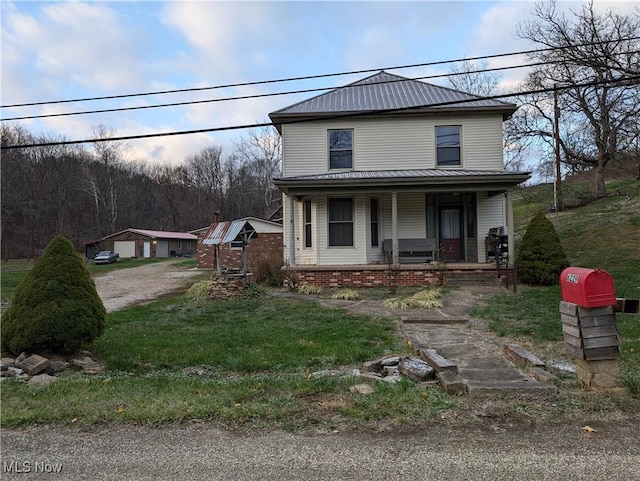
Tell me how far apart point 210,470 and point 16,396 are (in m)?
2.95

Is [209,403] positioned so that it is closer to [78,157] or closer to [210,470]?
[210,470]

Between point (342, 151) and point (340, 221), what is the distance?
8.98 feet

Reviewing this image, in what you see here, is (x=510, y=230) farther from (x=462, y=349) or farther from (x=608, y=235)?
(x=462, y=349)

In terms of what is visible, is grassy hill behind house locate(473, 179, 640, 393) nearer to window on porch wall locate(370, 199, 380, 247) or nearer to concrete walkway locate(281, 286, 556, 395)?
concrete walkway locate(281, 286, 556, 395)

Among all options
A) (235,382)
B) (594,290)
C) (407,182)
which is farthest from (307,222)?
(594,290)

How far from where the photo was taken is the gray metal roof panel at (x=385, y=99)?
16.4m

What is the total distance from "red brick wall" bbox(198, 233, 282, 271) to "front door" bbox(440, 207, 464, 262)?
25.2ft

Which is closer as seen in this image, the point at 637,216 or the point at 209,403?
the point at 209,403

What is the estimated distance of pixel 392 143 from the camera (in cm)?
1647

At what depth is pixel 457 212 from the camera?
1664 centimetres

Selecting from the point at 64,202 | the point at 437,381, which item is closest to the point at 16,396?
the point at 437,381

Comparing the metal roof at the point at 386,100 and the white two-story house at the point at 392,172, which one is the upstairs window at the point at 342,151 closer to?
the white two-story house at the point at 392,172

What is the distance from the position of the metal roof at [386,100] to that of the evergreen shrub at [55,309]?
10.8m

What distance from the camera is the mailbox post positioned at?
4.47m
